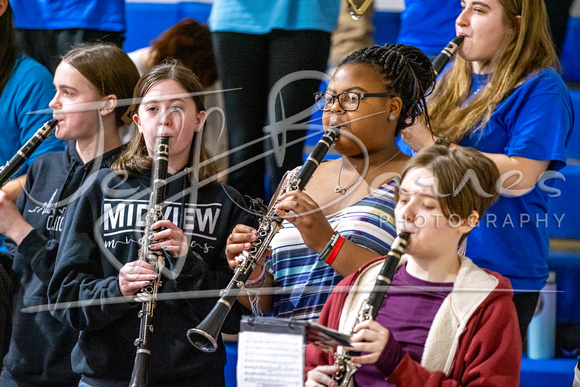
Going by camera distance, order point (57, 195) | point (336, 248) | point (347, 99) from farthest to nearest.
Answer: point (57, 195) < point (347, 99) < point (336, 248)

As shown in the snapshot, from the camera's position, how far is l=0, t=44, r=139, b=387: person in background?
1736mm

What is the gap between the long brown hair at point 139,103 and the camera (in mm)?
1677

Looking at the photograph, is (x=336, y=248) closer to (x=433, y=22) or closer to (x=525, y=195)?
(x=525, y=195)

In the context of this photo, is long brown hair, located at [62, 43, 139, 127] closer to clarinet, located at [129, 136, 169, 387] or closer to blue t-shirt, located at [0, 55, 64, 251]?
blue t-shirt, located at [0, 55, 64, 251]

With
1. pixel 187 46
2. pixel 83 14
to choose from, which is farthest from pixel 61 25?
pixel 187 46

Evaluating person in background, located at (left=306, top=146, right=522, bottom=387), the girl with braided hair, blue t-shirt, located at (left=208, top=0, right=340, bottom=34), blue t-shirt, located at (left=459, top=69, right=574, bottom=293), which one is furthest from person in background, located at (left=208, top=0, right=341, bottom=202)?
person in background, located at (left=306, top=146, right=522, bottom=387)

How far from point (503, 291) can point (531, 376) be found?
77 cm

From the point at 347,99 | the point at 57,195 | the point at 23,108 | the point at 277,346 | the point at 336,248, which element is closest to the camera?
the point at 277,346

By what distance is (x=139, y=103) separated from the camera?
1.75 m

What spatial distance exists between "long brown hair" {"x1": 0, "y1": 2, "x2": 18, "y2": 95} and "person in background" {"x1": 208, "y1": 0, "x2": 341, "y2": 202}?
645 mm

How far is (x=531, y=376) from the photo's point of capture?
1859 millimetres

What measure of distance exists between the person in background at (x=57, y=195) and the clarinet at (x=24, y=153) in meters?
0.05

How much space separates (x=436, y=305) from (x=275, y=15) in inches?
35.2

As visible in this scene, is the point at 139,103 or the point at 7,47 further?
the point at 7,47
